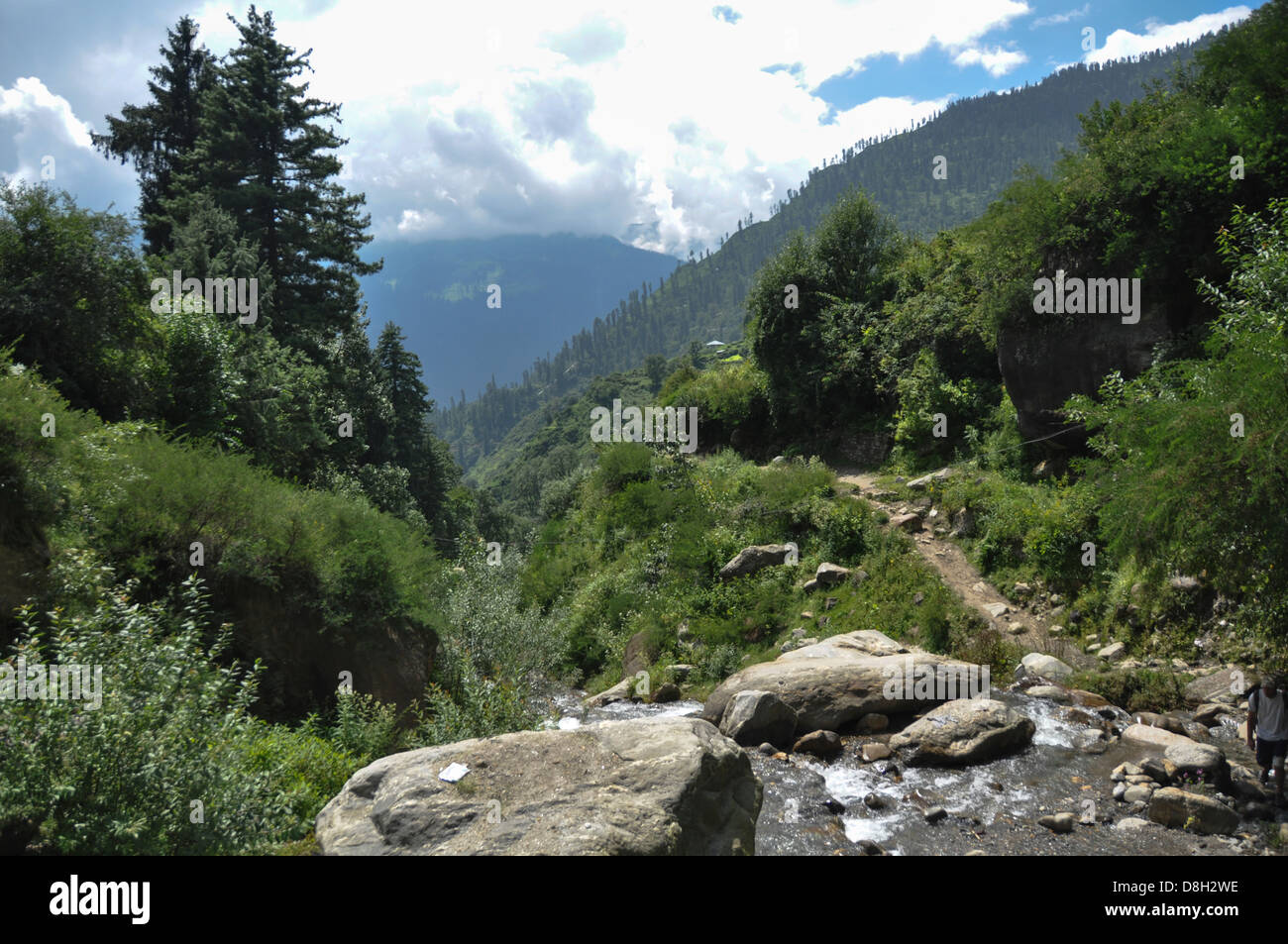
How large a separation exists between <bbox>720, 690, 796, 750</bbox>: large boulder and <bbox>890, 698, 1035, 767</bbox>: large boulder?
172 cm

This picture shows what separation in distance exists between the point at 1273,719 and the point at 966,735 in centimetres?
347

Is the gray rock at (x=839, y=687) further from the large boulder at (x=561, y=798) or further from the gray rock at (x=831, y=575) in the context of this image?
the gray rock at (x=831, y=575)

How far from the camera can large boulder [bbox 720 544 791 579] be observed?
19781 mm

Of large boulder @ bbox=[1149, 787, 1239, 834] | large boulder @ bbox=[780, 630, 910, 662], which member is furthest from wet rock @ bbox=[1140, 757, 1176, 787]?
large boulder @ bbox=[780, 630, 910, 662]

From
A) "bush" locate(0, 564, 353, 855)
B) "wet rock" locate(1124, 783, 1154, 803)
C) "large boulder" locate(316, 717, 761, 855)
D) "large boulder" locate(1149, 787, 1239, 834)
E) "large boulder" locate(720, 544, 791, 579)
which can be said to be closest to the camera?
"bush" locate(0, 564, 353, 855)

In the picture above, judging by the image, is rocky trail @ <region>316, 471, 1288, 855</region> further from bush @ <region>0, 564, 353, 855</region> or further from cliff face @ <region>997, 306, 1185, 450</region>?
cliff face @ <region>997, 306, 1185, 450</region>

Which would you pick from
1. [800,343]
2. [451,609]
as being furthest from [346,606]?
[800,343]

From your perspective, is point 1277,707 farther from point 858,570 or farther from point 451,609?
point 451,609

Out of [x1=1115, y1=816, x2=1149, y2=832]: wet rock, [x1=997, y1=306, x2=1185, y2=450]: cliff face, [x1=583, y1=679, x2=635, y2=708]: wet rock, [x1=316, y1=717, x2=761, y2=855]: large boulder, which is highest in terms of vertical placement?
[x1=997, y1=306, x2=1185, y2=450]: cliff face

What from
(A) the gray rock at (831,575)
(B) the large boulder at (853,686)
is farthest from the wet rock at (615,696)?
(A) the gray rock at (831,575)

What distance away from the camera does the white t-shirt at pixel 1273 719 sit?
765 centimetres

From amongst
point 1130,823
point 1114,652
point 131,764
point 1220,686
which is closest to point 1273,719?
point 1130,823

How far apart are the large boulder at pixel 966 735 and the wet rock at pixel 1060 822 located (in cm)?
166
